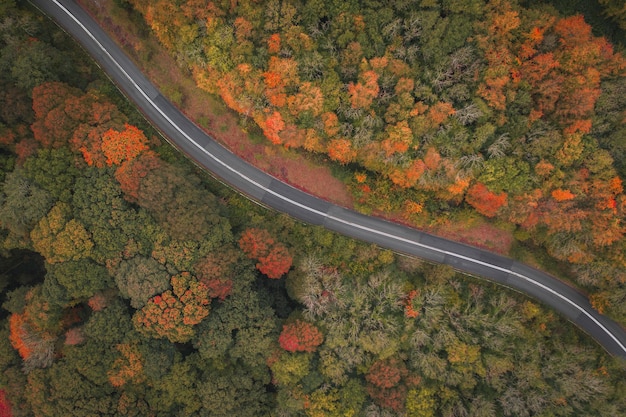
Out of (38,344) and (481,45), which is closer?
(481,45)

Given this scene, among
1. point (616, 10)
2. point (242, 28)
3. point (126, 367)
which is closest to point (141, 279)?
point (126, 367)

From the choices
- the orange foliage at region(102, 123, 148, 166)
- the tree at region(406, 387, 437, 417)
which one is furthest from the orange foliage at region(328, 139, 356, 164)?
the tree at region(406, 387, 437, 417)

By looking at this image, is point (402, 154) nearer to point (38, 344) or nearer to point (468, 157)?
point (468, 157)

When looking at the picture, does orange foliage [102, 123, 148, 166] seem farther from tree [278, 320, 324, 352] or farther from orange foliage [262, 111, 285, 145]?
tree [278, 320, 324, 352]

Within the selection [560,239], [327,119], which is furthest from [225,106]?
[560,239]

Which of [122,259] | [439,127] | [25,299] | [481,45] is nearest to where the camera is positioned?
[481,45]
